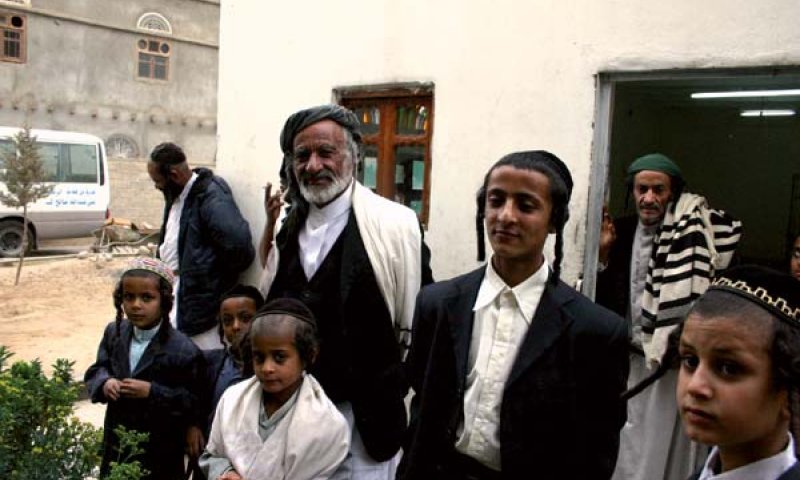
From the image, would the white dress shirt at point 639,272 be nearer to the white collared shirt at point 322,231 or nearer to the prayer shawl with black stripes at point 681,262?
the prayer shawl with black stripes at point 681,262

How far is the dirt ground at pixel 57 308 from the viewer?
8422 mm

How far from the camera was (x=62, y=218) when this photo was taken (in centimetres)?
1524

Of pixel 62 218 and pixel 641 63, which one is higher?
pixel 641 63

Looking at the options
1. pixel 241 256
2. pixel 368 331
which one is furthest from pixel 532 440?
pixel 241 256

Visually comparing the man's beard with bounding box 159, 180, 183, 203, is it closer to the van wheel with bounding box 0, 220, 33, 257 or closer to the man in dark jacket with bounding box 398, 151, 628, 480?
the man in dark jacket with bounding box 398, 151, 628, 480

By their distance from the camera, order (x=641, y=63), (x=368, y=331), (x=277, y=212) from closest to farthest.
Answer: (x=368, y=331), (x=641, y=63), (x=277, y=212)

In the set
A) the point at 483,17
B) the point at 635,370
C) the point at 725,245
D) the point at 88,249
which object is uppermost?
the point at 483,17

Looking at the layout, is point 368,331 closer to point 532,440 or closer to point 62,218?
point 532,440

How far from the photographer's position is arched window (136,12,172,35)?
85.5 feet

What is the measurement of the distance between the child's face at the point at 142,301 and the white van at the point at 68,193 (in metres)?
13.3

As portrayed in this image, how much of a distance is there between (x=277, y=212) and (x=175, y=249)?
1.06 metres

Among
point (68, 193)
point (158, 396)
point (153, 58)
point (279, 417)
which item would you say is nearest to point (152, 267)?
point (158, 396)

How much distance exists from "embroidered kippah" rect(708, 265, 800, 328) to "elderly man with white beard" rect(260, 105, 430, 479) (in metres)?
1.43

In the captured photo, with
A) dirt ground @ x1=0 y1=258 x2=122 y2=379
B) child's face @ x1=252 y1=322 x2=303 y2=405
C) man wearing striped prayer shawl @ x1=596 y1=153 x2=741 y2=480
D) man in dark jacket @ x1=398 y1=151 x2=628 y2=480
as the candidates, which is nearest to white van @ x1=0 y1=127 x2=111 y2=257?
dirt ground @ x1=0 y1=258 x2=122 y2=379
